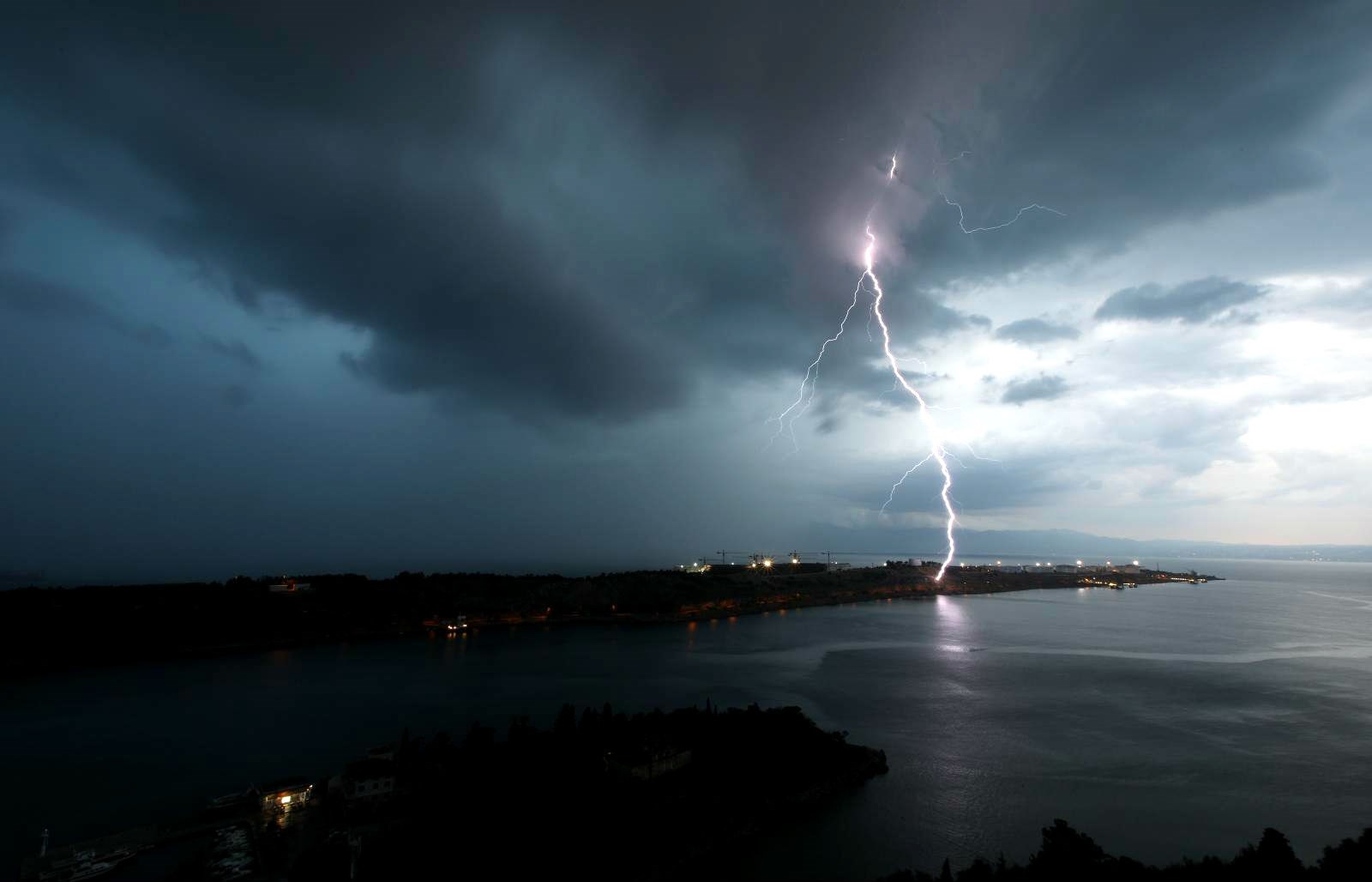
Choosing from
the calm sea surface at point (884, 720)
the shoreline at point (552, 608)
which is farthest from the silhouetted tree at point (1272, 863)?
the shoreline at point (552, 608)

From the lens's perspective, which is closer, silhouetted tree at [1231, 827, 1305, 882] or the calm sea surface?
silhouetted tree at [1231, 827, 1305, 882]

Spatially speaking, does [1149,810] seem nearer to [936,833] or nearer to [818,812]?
[936,833]

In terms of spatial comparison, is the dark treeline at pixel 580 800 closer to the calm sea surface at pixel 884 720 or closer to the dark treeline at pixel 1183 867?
the calm sea surface at pixel 884 720

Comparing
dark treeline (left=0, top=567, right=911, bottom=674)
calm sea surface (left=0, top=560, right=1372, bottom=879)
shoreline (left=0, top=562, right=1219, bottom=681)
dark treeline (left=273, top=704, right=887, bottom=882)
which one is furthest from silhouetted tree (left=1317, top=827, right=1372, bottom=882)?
dark treeline (left=0, top=567, right=911, bottom=674)

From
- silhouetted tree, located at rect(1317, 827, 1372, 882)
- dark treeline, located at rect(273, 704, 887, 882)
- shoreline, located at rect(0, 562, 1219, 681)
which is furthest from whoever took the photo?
shoreline, located at rect(0, 562, 1219, 681)

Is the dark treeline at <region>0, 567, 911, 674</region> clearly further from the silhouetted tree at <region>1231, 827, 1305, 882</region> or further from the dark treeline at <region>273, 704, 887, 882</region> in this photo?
the silhouetted tree at <region>1231, 827, 1305, 882</region>

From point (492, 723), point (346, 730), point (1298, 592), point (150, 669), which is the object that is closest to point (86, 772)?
point (346, 730)
